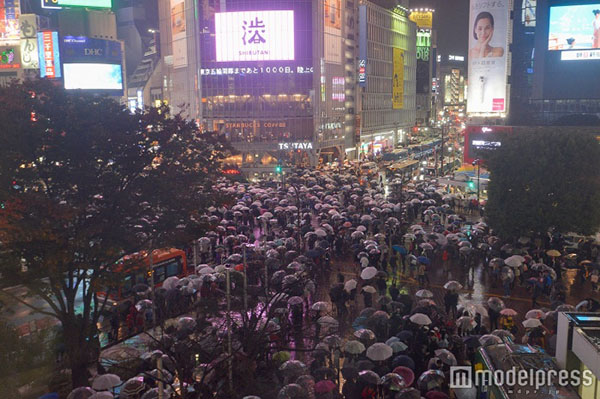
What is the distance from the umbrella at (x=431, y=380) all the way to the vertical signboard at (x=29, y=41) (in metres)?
56.0

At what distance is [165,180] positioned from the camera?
13.6m

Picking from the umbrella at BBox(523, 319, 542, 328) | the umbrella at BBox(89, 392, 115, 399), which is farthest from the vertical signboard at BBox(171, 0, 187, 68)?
the umbrella at BBox(89, 392, 115, 399)

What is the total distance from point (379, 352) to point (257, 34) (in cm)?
5592

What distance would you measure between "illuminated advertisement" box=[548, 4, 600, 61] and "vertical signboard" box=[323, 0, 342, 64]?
26021mm

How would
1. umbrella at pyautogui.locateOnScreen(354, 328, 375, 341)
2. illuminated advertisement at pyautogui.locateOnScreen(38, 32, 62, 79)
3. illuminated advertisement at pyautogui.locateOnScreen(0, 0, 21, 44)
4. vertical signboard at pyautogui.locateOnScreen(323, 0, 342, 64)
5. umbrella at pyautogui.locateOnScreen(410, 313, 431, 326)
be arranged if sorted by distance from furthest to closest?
vertical signboard at pyautogui.locateOnScreen(323, 0, 342, 64) < illuminated advertisement at pyautogui.locateOnScreen(38, 32, 62, 79) < illuminated advertisement at pyautogui.locateOnScreen(0, 0, 21, 44) < umbrella at pyautogui.locateOnScreen(410, 313, 431, 326) < umbrella at pyautogui.locateOnScreen(354, 328, 375, 341)

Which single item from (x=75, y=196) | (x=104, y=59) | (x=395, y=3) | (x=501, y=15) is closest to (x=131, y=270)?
(x=75, y=196)

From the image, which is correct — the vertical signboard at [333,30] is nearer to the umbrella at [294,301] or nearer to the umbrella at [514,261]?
the umbrella at [514,261]

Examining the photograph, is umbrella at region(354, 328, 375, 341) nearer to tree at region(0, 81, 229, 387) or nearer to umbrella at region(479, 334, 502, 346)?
umbrella at region(479, 334, 502, 346)

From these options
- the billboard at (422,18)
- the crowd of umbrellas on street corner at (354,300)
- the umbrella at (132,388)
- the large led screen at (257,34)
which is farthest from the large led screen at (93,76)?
the billboard at (422,18)

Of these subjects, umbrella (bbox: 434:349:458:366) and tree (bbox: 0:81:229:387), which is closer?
tree (bbox: 0:81:229:387)

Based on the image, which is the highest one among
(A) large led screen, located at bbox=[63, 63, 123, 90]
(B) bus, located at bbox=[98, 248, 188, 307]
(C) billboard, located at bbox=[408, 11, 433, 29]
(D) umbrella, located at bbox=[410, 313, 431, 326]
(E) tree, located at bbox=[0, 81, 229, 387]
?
(C) billboard, located at bbox=[408, 11, 433, 29]

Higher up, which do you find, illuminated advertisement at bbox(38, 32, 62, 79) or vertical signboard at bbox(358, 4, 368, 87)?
vertical signboard at bbox(358, 4, 368, 87)

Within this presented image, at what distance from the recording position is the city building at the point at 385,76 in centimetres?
7950

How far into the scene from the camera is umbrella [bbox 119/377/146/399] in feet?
36.3
